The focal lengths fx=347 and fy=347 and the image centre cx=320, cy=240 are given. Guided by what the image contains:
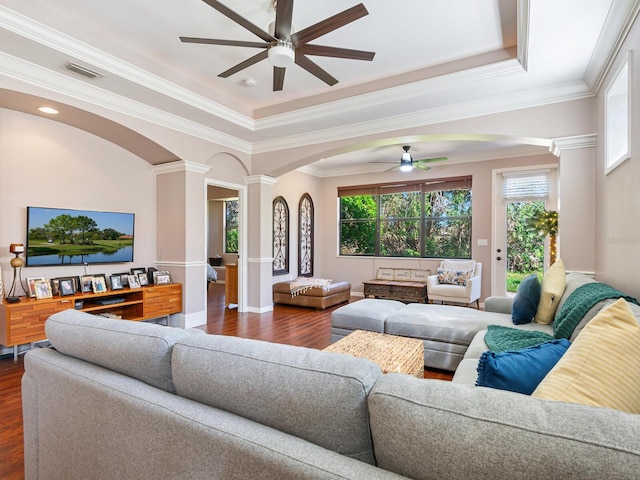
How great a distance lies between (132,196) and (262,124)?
200cm

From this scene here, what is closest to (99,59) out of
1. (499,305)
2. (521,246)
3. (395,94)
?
(395,94)

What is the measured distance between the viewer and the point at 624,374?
0.87m

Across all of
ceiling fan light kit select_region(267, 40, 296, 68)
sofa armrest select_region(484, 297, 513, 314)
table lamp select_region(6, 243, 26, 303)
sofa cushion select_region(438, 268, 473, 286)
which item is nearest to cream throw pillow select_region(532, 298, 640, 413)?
ceiling fan light kit select_region(267, 40, 296, 68)

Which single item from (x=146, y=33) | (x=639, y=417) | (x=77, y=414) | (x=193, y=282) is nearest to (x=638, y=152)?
(x=639, y=417)

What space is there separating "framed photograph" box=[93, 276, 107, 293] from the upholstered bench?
2804 millimetres

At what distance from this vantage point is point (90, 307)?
12.5 feet

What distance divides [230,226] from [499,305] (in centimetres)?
754

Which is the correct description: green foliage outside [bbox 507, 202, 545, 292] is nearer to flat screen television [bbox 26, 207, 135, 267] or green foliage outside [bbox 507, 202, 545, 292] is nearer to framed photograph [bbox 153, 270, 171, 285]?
framed photograph [bbox 153, 270, 171, 285]

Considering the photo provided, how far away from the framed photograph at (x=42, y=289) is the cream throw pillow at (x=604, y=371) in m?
4.27

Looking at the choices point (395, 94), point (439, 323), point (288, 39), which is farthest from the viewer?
point (395, 94)

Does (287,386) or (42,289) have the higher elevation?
(287,386)

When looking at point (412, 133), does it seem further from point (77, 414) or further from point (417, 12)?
point (77, 414)

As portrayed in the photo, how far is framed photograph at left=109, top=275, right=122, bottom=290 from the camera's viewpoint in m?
4.17

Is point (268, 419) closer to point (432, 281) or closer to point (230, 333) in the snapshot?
point (230, 333)
